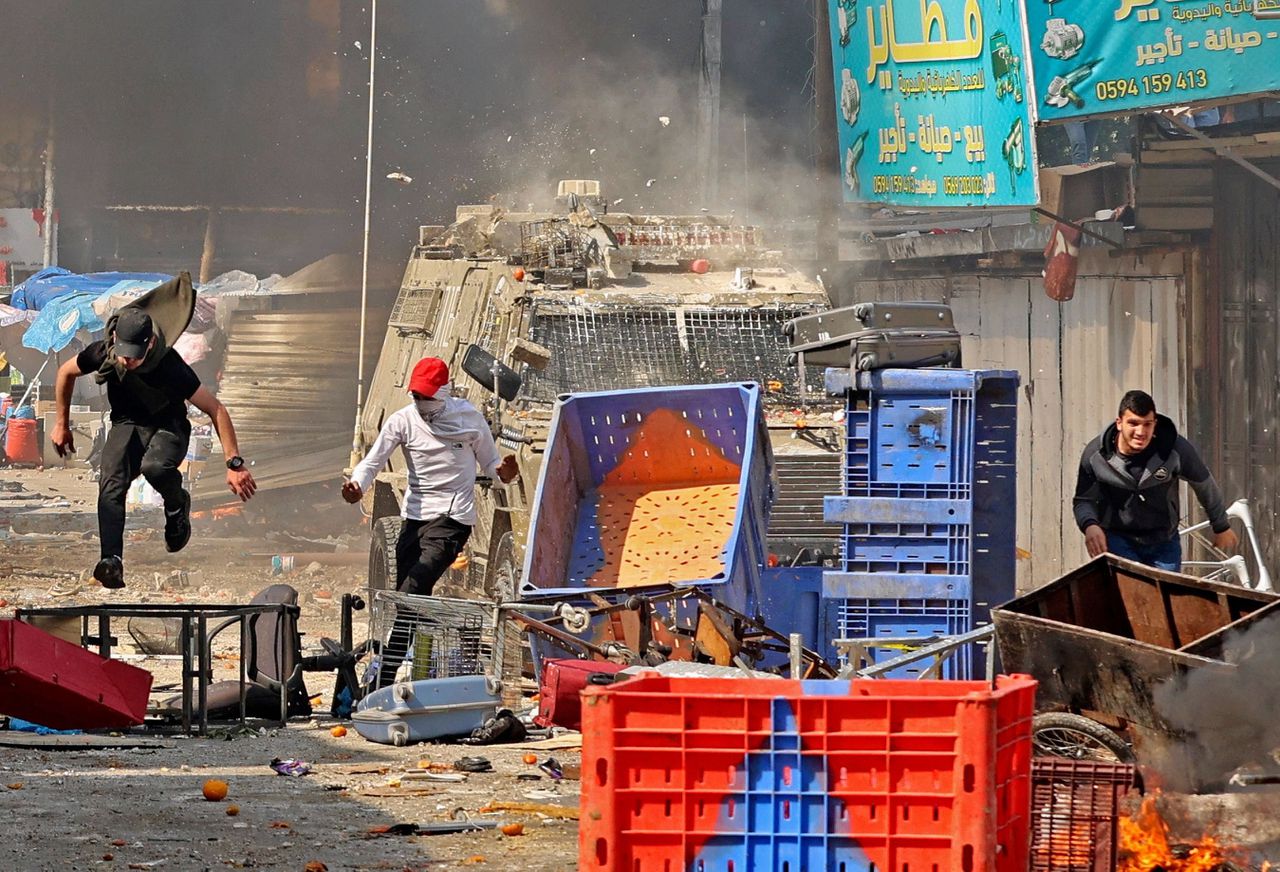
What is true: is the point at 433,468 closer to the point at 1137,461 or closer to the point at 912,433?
the point at 912,433

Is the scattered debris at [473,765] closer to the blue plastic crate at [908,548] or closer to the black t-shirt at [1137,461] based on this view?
the blue plastic crate at [908,548]

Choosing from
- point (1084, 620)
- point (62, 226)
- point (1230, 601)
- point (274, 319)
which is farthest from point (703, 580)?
point (62, 226)

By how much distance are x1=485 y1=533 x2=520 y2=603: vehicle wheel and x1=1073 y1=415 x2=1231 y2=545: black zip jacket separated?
11.3ft

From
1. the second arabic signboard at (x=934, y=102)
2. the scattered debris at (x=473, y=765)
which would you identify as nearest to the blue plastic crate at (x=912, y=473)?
the scattered debris at (x=473, y=765)

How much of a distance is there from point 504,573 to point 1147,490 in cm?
397

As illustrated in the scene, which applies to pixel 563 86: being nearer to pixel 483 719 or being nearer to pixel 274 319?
pixel 274 319

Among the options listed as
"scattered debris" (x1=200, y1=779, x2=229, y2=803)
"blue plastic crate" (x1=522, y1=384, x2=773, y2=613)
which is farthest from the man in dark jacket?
"scattered debris" (x1=200, y1=779, x2=229, y2=803)

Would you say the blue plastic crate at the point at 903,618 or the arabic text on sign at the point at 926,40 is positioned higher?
the arabic text on sign at the point at 926,40

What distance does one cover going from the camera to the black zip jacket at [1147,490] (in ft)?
29.8

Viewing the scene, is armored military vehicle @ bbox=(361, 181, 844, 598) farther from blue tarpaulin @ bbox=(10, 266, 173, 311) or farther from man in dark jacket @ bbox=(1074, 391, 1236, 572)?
blue tarpaulin @ bbox=(10, 266, 173, 311)

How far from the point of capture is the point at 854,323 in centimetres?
968

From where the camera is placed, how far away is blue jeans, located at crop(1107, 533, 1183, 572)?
916 centimetres

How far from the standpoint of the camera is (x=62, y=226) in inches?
1319

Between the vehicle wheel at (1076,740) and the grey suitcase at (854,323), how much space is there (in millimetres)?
3000
